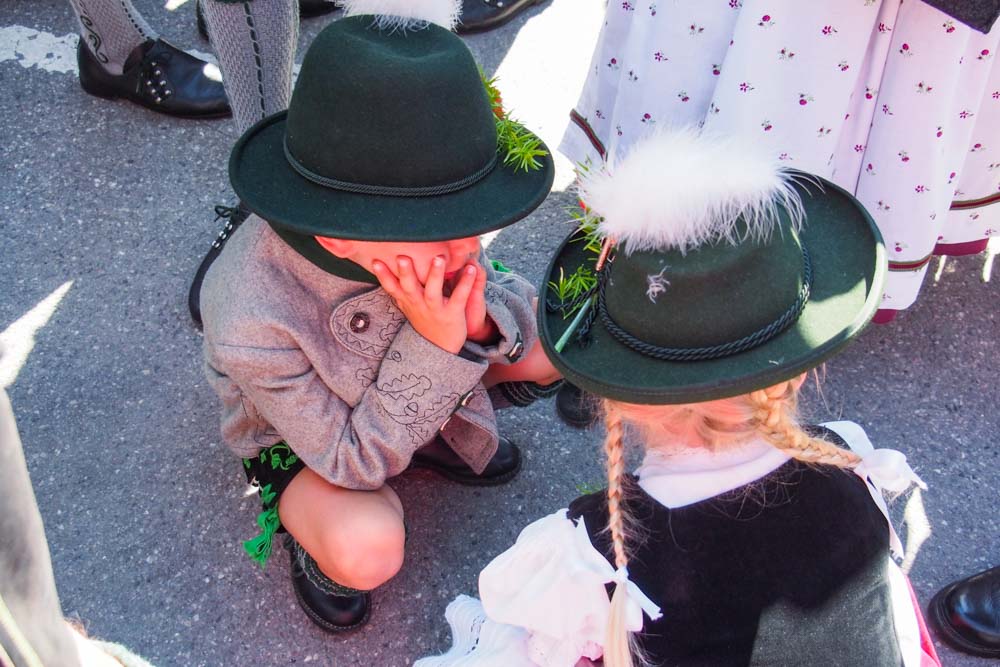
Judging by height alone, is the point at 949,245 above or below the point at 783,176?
below

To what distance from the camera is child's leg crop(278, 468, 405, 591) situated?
151 centimetres

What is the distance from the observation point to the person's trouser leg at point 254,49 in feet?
6.07

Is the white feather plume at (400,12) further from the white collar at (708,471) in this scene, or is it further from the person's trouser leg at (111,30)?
the person's trouser leg at (111,30)

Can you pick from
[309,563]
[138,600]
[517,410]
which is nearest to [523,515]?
[517,410]

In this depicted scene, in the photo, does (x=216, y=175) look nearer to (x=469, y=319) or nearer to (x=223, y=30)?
(x=223, y=30)

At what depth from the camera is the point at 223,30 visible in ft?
6.07

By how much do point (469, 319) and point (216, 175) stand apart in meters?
1.22

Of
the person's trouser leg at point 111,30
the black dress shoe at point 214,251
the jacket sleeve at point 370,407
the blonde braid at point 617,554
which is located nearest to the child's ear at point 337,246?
the jacket sleeve at point 370,407

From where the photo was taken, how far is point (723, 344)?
100cm

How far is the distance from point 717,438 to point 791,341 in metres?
0.16

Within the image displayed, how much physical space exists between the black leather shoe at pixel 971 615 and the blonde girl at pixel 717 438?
1.62 ft

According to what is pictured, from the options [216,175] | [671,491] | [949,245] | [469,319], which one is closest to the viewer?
[671,491]

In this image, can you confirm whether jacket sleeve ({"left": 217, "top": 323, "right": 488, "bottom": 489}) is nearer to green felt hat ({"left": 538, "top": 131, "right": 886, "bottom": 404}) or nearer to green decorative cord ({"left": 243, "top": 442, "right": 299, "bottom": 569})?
green decorative cord ({"left": 243, "top": 442, "right": 299, "bottom": 569})

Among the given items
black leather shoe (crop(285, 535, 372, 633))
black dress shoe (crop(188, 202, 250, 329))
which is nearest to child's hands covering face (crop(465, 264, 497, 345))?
black leather shoe (crop(285, 535, 372, 633))
